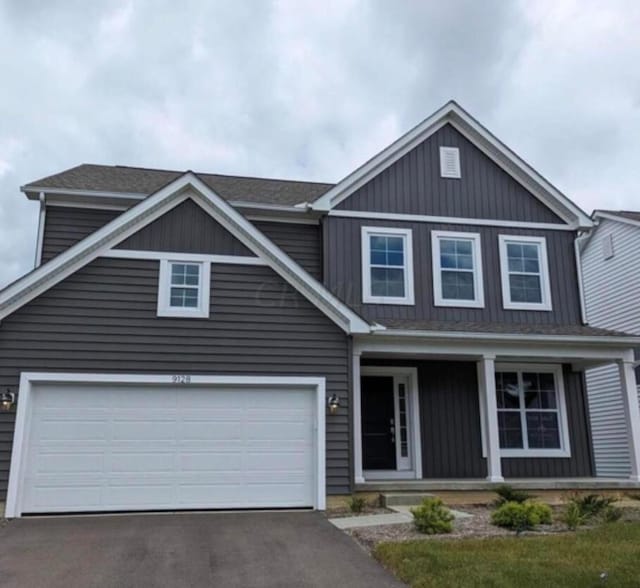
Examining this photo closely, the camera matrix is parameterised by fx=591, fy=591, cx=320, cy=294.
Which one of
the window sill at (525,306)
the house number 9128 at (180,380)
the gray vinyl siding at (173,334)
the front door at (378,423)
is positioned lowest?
the front door at (378,423)

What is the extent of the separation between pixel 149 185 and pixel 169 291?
4104 millimetres

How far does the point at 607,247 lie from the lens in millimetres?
17859

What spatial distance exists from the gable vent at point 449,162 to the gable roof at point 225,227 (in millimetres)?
4560

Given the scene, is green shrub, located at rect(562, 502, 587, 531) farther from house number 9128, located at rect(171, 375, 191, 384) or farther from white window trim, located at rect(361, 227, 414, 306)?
house number 9128, located at rect(171, 375, 191, 384)

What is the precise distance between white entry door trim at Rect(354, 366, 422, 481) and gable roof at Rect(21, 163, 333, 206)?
13.6 feet

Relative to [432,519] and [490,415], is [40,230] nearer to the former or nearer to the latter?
[432,519]

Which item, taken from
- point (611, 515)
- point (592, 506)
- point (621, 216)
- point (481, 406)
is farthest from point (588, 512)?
point (621, 216)

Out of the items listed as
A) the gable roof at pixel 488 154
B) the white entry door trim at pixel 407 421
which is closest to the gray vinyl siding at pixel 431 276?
the gable roof at pixel 488 154

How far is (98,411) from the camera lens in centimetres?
923

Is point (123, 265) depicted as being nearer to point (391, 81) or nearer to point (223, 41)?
point (223, 41)

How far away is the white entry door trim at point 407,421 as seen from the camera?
37.9 feet

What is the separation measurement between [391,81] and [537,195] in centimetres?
506

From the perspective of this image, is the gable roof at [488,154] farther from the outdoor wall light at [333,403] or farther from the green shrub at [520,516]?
the green shrub at [520,516]

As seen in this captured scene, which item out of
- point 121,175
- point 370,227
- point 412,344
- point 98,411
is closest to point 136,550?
point 98,411
